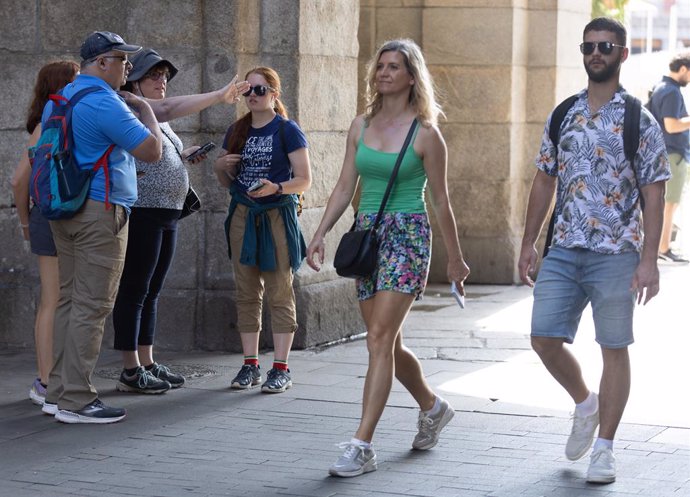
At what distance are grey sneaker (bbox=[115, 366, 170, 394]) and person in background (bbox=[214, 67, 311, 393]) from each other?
396 millimetres

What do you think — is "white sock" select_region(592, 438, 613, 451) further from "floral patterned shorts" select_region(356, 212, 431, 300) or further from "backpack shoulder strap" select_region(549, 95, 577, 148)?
"backpack shoulder strap" select_region(549, 95, 577, 148)

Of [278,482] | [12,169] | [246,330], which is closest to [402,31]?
[12,169]

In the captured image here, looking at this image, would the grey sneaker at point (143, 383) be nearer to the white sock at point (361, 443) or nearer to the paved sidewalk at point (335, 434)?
the paved sidewalk at point (335, 434)

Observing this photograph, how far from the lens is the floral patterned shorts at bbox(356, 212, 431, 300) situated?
231 inches

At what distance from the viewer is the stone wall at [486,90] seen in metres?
12.3

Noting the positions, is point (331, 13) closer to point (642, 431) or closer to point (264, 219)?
point (264, 219)

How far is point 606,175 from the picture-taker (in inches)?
220

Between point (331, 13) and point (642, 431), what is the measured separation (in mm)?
3810

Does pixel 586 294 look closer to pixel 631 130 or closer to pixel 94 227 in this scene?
pixel 631 130

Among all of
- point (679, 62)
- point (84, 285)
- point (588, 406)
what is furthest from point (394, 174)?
point (679, 62)

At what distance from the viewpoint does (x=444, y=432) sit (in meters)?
6.52

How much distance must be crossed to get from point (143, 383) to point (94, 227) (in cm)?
119

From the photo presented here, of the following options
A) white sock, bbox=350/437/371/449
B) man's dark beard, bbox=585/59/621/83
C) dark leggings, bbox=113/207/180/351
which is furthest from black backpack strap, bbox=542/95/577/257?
dark leggings, bbox=113/207/180/351

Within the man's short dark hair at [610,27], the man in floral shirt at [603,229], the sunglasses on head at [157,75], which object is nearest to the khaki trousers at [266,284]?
the sunglasses on head at [157,75]
